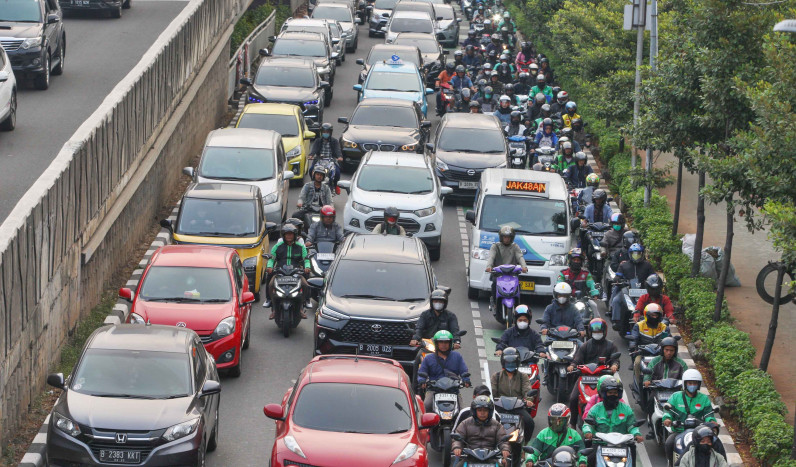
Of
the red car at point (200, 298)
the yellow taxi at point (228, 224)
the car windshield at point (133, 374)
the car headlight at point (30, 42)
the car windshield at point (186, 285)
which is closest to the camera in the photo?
the car windshield at point (133, 374)

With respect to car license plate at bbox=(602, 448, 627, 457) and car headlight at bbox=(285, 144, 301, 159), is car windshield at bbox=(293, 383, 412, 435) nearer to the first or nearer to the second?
car license plate at bbox=(602, 448, 627, 457)

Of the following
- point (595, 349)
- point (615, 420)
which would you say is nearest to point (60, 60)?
point (595, 349)

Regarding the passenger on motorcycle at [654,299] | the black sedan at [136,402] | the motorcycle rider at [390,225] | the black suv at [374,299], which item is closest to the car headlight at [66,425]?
the black sedan at [136,402]

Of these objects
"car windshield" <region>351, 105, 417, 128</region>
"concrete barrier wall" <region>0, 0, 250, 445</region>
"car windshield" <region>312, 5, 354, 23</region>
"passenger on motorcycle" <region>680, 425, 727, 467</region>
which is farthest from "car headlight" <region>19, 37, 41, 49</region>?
"car windshield" <region>312, 5, 354, 23</region>

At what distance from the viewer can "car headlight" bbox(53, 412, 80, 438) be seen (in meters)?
15.1

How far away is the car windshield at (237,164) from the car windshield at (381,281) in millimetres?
7309

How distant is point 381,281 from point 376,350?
121 centimetres

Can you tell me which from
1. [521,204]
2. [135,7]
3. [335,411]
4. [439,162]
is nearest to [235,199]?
[521,204]

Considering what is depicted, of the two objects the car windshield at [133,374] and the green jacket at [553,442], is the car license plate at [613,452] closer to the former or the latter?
the green jacket at [553,442]

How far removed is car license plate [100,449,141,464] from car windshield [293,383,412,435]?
1.66 meters

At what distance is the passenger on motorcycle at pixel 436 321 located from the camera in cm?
1895

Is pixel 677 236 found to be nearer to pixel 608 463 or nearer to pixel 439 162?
pixel 439 162

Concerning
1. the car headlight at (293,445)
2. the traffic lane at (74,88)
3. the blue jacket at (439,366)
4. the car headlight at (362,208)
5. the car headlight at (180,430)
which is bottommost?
the car headlight at (362,208)

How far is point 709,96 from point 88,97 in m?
14.2
